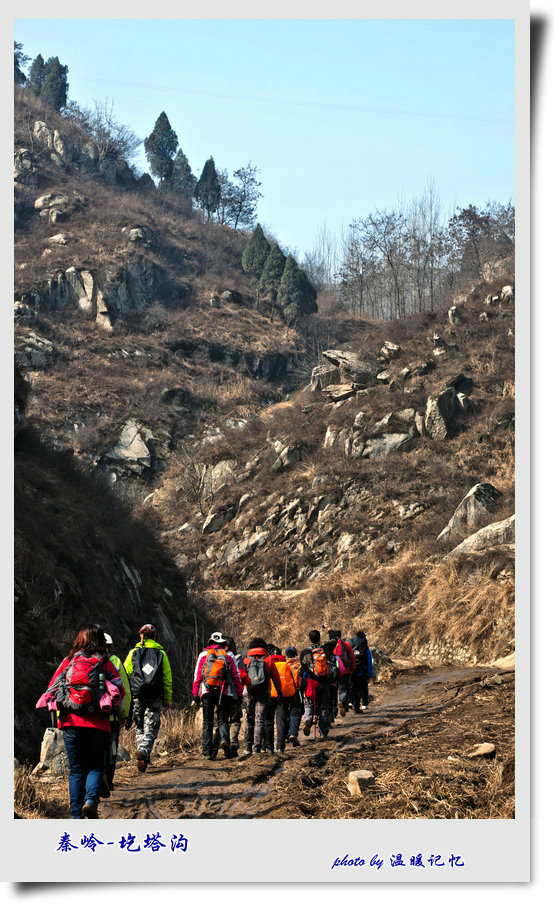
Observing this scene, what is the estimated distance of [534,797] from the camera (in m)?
5.51

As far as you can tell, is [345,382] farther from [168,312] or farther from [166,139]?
[166,139]

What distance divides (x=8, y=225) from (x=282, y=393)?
56078 mm

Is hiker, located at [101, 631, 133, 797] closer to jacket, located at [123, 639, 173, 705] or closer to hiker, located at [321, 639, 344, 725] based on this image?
jacket, located at [123, 639, 173, 705]

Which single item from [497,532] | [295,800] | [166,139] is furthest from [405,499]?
[166,139]

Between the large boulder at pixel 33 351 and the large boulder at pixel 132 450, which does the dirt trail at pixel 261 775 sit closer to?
the large boulder at pixel 132 450

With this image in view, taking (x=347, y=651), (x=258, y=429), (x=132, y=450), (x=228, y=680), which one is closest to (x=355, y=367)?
(x=258, y=429)

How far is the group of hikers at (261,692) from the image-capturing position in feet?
32.8

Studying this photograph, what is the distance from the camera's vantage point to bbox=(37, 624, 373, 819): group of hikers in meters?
6.36

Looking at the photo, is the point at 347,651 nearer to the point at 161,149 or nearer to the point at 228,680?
the point at 228,680

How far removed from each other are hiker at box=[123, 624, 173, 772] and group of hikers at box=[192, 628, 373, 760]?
501 millimetres

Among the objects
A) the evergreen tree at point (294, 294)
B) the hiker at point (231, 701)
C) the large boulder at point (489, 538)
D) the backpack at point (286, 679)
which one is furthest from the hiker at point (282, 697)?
the evergreen tree at point (294, 294)

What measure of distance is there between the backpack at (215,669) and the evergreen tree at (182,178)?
96.5 metres

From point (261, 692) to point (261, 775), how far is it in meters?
1.48

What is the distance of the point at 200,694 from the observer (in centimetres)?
999
